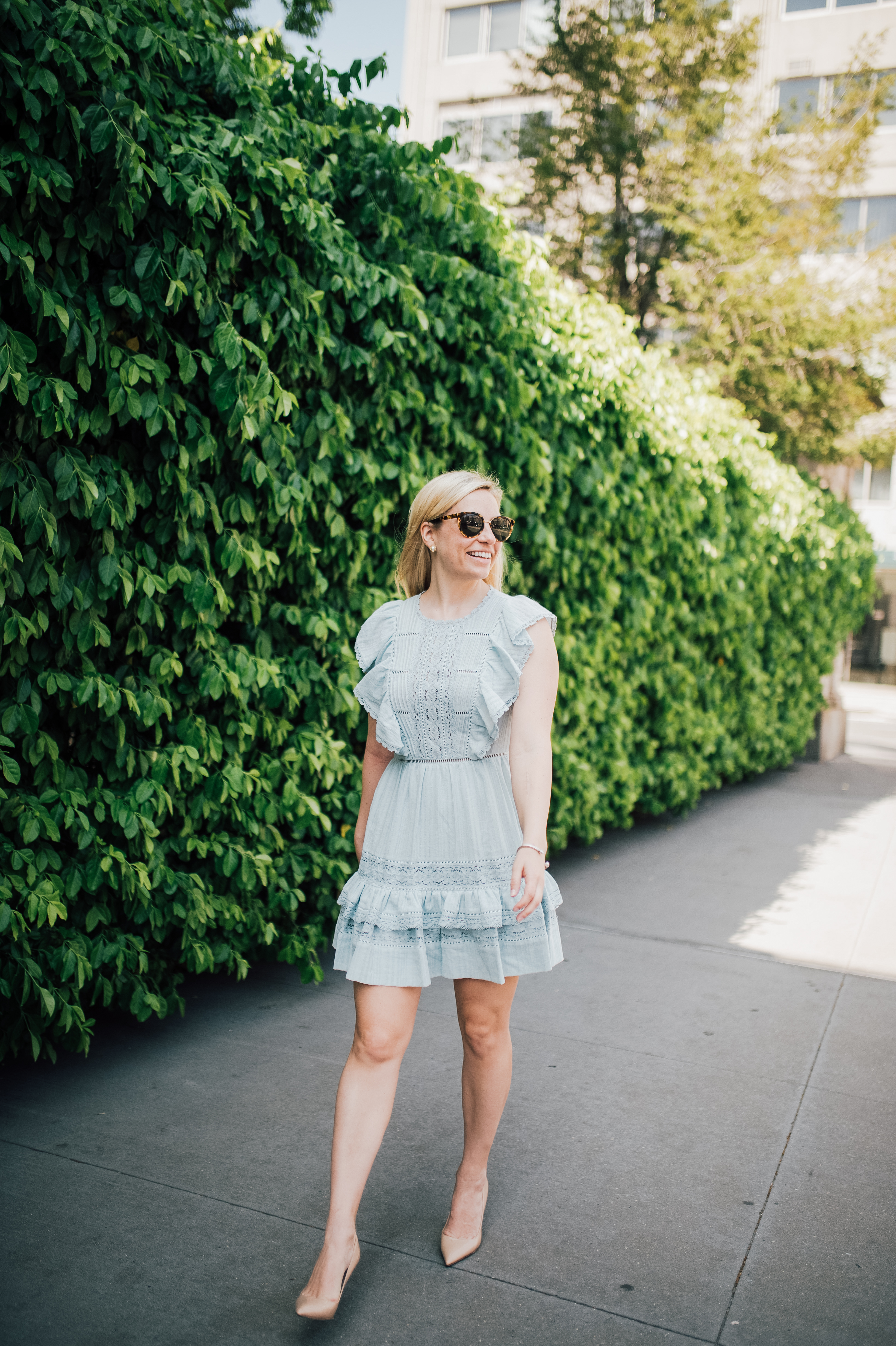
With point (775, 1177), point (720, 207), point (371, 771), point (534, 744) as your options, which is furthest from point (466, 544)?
point (720, 207)

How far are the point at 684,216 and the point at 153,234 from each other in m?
14.0

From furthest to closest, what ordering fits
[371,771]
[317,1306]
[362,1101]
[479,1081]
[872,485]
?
[872,485] < [371,771] < [479,1081] < [362,1101] < [317,1306]

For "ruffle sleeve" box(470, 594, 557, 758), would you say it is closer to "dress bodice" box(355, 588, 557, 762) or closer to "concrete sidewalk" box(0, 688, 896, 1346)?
"dress bodice" box(355, 588, 557, 762)

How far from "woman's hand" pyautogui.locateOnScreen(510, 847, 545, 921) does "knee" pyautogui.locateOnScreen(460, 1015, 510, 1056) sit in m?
0.30

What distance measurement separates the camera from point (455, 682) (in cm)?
261

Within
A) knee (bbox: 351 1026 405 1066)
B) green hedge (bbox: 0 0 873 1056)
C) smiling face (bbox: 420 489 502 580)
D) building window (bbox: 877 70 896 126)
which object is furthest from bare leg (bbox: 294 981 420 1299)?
building window (bbox: 877 70 896 126)

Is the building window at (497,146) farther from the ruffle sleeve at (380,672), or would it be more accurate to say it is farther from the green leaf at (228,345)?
the ruffle sleeve at (380,672)

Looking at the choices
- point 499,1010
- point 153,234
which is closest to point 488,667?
point 499,1010

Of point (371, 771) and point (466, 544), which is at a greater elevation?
point (466, 544)

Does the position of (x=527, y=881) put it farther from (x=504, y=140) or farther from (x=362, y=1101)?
(x=504, y=140)

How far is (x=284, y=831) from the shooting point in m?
4.34

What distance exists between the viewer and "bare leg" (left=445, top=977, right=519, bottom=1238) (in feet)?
8.77

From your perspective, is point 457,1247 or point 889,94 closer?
point 457,1247

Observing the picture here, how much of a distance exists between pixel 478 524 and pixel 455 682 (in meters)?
0.40
